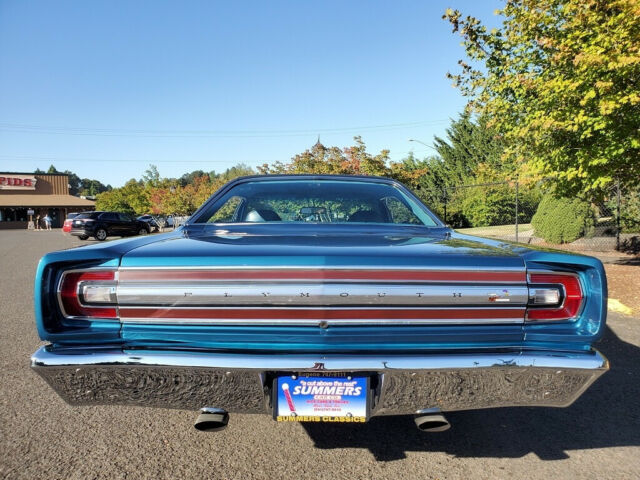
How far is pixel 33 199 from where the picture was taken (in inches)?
2092

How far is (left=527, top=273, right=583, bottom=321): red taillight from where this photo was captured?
1.88 metres

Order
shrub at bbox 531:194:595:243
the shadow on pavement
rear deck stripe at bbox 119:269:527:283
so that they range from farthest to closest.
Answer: shrub at bbox 531:194:595:243, the shadow on pavement, rear deck stripe at bbox 119:269:527:283

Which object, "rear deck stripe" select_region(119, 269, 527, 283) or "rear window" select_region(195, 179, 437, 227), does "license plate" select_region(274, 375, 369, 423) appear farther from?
"rear window" select_region(195, 179, 437, 227)

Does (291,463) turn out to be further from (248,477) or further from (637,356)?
(637,356)

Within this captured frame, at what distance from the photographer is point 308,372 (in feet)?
5.84

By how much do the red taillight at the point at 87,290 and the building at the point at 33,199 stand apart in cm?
5667

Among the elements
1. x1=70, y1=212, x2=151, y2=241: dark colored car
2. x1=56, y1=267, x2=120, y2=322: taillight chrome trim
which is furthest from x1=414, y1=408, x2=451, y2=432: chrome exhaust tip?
x1=70, y1=212, x2=151, y2=241: dark colored car

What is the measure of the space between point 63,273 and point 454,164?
1730 inches

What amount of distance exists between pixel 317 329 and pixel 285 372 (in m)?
0.22

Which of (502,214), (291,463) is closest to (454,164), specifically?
(502,214)

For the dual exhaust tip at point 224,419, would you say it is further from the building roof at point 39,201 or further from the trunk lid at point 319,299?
the building roof at point 39,201

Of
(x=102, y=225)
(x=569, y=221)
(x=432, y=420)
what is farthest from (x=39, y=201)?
(x=432, y=420)

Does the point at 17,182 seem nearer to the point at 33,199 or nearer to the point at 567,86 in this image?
the point at 33,199

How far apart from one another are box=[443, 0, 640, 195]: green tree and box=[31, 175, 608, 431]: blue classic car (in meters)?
5.57
